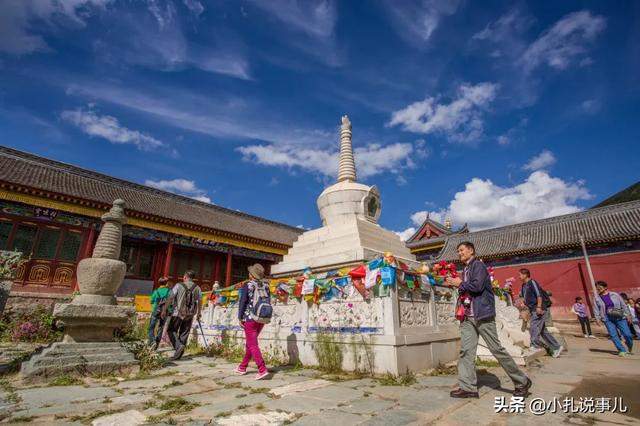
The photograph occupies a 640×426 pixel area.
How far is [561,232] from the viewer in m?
23.3

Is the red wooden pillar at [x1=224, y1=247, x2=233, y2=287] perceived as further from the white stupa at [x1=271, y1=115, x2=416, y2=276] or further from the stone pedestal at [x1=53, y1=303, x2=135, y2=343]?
the stone pedestal at [x1=53, y1=303, x2=135, y2=343]

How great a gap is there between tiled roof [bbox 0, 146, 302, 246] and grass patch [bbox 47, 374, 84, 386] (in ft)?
42.5

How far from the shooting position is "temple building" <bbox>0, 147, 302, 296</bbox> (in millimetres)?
14500

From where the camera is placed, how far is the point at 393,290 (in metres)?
5.35

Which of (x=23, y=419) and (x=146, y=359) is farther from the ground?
(x=146, y=359)

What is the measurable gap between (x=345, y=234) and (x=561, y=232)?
2193 centimetres

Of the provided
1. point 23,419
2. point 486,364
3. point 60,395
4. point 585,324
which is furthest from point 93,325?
point 585,324

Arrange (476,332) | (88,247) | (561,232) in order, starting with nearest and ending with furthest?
(476,332), (88,247), (561,232)

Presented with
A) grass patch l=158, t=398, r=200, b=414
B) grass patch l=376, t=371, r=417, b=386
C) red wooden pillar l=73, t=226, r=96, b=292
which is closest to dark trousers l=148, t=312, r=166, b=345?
grass patch l=158, t=398, r=200, b=414

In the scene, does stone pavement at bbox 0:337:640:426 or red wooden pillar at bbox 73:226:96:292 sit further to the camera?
red wooden pillar at bbox 73:226:96:292

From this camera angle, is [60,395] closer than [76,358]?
Yes

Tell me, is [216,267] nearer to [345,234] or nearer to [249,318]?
[345,234]

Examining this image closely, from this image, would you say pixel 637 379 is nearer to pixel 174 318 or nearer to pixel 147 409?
pixel 147 409

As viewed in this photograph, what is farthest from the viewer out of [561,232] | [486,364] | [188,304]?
[561,232]
